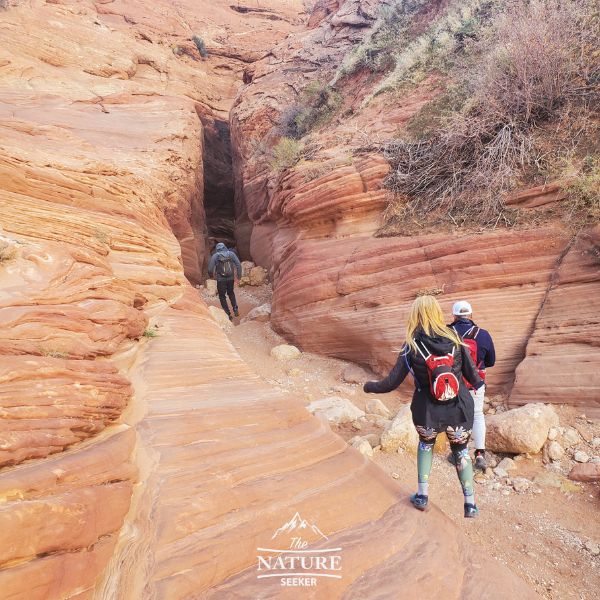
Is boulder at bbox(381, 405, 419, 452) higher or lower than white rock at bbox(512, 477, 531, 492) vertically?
higher

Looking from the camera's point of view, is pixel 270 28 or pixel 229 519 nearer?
pixel 229 519

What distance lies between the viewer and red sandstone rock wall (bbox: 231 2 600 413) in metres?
5.43

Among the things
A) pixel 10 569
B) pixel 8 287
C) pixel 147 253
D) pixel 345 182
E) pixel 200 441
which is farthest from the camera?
pixel 345 182

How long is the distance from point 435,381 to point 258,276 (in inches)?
446

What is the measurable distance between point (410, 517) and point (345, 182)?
731cm

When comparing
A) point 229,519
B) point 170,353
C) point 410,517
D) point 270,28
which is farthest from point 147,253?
point 270,28

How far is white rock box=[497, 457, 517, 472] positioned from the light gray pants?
327mm

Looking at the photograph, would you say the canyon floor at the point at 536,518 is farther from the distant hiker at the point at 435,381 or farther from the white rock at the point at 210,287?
Result: the white rock at the point at 210,287

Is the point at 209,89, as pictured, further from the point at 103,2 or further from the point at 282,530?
the point at 282,530

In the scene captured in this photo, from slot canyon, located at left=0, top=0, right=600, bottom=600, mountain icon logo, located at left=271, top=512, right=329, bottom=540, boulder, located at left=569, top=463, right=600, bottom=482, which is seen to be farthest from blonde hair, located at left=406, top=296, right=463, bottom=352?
boulder, located at left=569, top=463, right=600, bottom=482

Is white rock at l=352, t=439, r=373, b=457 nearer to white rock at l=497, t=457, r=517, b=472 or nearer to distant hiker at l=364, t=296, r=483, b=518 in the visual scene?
white rock at l=497, t=457, r=517, b=472

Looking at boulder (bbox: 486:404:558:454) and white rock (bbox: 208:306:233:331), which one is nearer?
boulder (bbox: 486:404:558:454)

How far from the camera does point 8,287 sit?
4000 mm

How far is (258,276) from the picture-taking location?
45.5 feet
